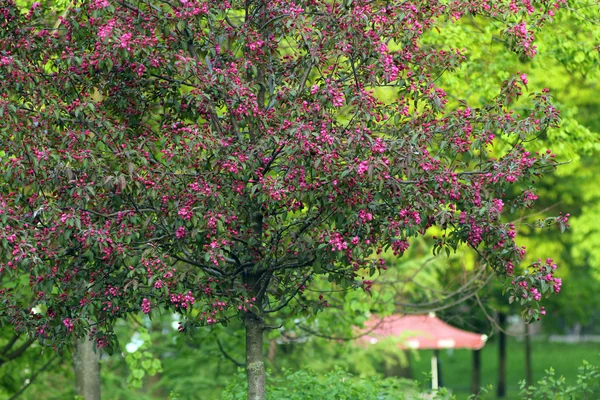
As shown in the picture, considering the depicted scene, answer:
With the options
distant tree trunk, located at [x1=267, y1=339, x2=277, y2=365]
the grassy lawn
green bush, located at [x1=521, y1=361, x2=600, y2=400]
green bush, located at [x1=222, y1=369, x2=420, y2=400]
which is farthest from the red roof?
the grassy lawn

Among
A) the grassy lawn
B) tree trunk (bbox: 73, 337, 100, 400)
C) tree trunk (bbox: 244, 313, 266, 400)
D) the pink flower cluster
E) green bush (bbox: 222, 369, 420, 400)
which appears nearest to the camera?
the pink flower cluster

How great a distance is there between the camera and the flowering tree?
6531 mm

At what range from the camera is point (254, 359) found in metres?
7.65

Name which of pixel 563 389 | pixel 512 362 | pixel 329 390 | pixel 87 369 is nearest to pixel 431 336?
pixel 87 369

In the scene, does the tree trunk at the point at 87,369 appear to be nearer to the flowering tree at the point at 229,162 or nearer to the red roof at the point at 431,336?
the flowering tree at the point at 229,162

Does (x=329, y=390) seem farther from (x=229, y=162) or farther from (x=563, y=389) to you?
(x=229, y=162)

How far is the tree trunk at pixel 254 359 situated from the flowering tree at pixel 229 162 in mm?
17

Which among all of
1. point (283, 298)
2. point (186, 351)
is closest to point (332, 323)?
point (186, 351)

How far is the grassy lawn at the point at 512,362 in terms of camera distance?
125 feet

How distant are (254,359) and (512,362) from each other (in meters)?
40.0

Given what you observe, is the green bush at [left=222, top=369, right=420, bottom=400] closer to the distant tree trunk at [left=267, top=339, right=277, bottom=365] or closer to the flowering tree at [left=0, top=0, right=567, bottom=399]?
the flowering tree at [left=0, top=0, right=567, bottom=399]

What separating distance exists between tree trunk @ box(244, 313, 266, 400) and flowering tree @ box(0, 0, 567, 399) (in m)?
0.02

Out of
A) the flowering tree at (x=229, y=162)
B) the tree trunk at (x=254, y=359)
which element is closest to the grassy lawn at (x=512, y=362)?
the tree trunk at (x=254, y=359)

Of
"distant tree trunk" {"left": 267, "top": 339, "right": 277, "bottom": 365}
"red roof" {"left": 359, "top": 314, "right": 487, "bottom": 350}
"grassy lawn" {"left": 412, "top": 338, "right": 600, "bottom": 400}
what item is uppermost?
"grassy lawn" {"left": 412, "top": 338, "right": 600, "bottom": 400}
